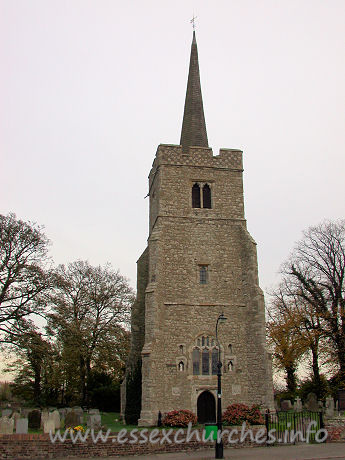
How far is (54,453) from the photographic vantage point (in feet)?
49.9

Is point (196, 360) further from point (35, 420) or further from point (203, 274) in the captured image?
point (35, 420)

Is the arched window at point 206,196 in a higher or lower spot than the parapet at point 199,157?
lower

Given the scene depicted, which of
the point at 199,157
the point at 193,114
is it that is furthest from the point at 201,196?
the point at 193,114

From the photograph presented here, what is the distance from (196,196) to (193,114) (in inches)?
267

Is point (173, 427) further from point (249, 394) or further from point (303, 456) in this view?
point (303, 456)

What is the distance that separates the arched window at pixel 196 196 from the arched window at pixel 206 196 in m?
0.29

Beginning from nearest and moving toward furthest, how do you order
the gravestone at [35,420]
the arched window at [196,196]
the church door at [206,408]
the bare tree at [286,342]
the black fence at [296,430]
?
the black fence at [296,430] → the gravestone at [35,420] → the church door at [206,408] → the arched window at [196,196] → the bare tree at [286,342]

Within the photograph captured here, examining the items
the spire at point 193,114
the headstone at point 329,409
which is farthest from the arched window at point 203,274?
the headstone at point 329,409

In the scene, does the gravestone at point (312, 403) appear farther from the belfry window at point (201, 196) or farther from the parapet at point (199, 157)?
the parapet at point (199, 157)

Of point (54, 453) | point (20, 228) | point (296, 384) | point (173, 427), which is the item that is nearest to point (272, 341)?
point (296, 384)

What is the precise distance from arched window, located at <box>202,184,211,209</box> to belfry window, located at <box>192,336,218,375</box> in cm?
752

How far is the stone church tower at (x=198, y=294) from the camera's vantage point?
23.0m

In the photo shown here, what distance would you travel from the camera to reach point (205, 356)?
23.8 meters

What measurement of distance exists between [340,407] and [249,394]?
695cm
